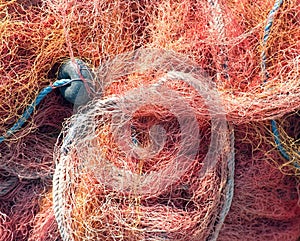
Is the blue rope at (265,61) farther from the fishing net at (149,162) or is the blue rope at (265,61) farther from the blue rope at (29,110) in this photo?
the blue rope at (29,110)

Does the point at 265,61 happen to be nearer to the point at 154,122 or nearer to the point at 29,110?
the point at 154,122

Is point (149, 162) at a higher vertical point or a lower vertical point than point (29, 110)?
lower

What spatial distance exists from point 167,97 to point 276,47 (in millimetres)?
329

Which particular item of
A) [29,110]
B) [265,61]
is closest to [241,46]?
[265,61]

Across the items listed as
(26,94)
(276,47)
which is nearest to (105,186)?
(26,94)

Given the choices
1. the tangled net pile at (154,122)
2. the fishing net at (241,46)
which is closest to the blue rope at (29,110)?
the tangled net pile at (154,122)

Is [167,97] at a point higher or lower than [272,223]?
higher

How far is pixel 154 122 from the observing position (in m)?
1.30

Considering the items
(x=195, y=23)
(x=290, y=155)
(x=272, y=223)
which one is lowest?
(x=272, y=223)

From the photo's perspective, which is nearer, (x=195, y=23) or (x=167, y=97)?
(x=167, y=97)

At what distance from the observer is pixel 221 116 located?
4.11 ft

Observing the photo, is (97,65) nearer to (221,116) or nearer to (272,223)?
(221,116)

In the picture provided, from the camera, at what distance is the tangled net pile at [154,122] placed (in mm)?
1242

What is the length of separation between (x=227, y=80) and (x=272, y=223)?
452 millimetres
